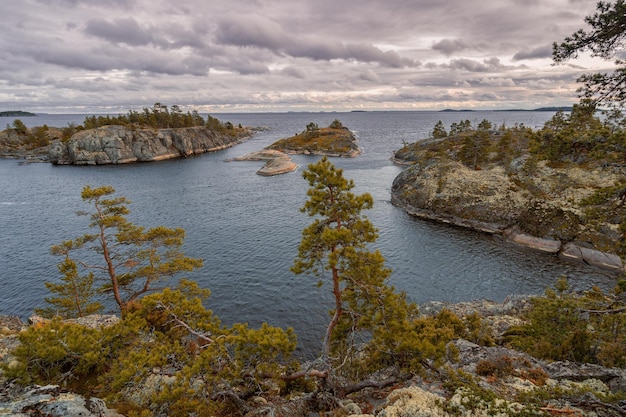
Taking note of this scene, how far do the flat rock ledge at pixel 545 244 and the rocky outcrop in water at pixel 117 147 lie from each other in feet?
421

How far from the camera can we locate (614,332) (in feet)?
74.8

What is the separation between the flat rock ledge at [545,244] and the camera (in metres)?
46.2

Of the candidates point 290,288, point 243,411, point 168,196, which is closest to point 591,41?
point 243,411

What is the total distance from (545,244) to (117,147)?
502 ft

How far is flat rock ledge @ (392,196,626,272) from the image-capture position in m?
46.2

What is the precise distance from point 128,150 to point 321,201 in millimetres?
151585

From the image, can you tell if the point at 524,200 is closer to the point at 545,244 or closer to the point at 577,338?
the point at 545,244

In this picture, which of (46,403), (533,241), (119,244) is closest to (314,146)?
(533,241)

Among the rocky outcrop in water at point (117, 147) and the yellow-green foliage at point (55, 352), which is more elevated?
the rocky outcrop in water at point (117, 147)

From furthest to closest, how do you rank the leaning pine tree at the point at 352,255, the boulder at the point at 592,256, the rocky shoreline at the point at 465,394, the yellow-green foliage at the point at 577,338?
1. the boulder at the point at 592,256
2. the yellow-green foliage at the point at 577,338
3. the leaning pine tree at the point at 352,255
4. the rocky shoreline at the point at 465,394

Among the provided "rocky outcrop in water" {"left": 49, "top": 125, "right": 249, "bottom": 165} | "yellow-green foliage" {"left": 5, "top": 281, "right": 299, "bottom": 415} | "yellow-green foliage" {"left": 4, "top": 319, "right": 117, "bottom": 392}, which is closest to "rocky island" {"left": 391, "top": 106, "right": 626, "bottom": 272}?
"yellow-green foliage" {"left": 5, "top": 281, "right": 299, "bottom": 415}

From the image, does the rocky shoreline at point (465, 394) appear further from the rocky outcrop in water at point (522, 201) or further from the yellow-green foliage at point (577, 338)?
the rocky outcrop in water at point (522, 201)

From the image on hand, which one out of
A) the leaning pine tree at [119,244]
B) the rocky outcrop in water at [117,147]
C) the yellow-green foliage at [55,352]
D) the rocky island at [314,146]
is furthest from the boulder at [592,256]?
the rocky outcrop in water at [117,147]

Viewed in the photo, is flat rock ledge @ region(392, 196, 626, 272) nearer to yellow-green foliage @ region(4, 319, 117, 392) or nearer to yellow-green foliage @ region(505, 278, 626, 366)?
yellow-green foliage @ region(505, 278, 626, 366)
